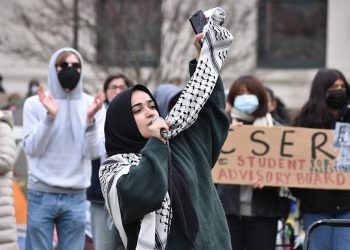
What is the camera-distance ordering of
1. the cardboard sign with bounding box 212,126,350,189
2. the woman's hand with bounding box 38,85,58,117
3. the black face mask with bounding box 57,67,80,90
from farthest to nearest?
the cardboard sign with bounding box 212,126,350,189
the black face mask with bounding box 57,67,80,90
the woman's hand with bounding box 38,85,58,117

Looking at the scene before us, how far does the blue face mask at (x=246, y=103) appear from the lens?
7570 mm

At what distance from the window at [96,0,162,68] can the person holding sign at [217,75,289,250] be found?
365 inches

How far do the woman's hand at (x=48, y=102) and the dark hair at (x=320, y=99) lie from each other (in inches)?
75.4

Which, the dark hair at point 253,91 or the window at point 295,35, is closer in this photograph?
the dark hair at point 253,91

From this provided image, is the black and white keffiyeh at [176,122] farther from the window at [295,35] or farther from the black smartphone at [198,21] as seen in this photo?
the window at [295,35]

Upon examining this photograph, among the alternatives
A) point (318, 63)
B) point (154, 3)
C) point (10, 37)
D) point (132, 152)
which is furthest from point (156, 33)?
point (132, 152)

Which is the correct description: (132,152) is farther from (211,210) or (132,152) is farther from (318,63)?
(318,63)

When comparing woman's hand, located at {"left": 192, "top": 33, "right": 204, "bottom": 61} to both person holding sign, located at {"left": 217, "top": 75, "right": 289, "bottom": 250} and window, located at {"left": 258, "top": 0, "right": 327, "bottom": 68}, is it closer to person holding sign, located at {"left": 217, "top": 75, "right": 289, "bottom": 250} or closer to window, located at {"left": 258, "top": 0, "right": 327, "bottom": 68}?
person holding sign, located at {"left": 217, "top": 75, "right": 289, "bottom": 250}

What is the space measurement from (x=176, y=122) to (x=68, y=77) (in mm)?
2952

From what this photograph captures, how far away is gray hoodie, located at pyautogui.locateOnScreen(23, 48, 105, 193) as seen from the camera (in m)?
7.33

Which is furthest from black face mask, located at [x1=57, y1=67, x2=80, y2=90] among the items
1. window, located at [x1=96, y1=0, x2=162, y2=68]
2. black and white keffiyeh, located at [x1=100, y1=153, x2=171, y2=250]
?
window, located at [x1=96, y1=0, x2=162, y2=68]

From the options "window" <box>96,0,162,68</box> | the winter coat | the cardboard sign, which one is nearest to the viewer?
the winter coat

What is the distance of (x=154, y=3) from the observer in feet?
56.2

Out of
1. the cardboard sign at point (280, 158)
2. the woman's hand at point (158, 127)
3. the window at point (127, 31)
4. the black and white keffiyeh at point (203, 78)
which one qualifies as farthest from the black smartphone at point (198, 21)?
the window at point (127, 31)
